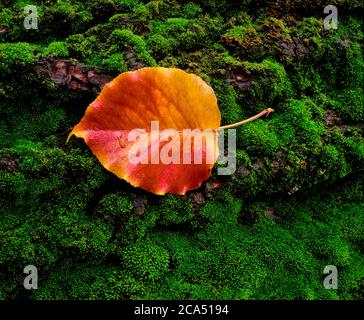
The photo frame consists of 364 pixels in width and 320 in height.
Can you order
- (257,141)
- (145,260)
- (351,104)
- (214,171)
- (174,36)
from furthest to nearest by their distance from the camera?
(351,104)
(174,36)
(257,141)
(214,171)
(145,260)

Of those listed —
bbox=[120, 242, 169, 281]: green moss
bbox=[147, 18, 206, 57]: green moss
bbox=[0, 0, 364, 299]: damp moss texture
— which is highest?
bbox=[147, 18, 206, 57]: green moss

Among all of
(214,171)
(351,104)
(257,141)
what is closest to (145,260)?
(214,171)

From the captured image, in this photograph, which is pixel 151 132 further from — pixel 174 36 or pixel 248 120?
pixel 174 36

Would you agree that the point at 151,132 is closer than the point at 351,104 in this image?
Yes

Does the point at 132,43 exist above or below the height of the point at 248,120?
above

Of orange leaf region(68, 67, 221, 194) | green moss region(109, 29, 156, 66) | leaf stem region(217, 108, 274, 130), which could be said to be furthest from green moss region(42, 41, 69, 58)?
leaf stem region(217, 108, 274, 130)

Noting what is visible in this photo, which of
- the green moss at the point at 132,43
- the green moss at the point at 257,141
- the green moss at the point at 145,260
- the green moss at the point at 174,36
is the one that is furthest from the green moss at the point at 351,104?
the green moss at the point at 145,260

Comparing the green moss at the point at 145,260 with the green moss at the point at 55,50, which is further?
the green moss at the point at 55,50

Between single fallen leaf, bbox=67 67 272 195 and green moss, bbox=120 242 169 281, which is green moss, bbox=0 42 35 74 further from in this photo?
green moss, bbox=120 242 169 281

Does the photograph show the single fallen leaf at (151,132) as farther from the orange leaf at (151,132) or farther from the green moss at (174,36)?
the green moss at (174,36)
